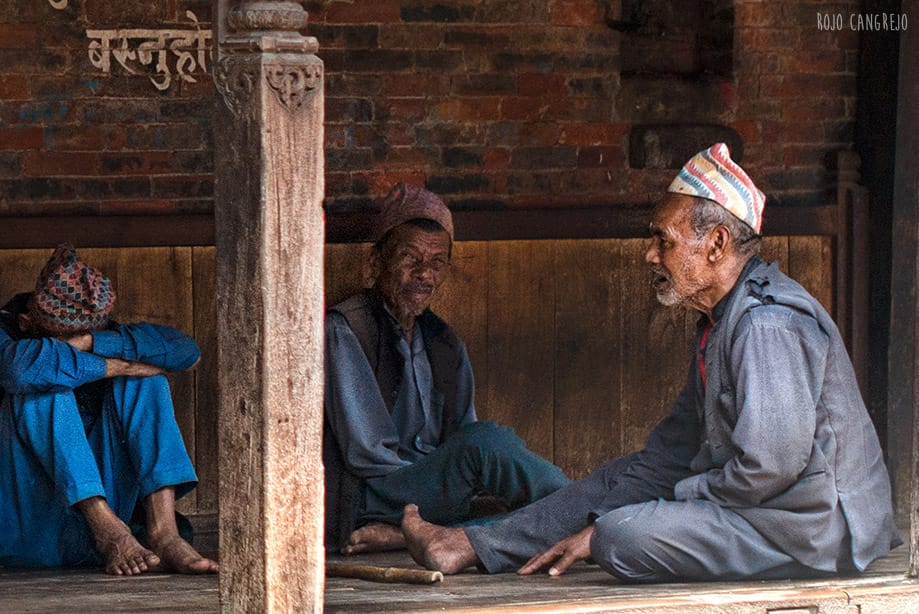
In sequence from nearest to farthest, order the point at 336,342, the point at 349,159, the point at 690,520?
1. the point at 690,520
2. the point at 336,342
3. the point at 349,159

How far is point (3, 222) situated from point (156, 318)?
25.5 inches

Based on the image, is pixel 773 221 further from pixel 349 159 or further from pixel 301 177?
pixel 301 177

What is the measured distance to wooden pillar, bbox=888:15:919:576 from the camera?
6.28m

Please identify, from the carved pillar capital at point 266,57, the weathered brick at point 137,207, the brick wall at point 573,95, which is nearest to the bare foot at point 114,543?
the weathered brick at point 137,207

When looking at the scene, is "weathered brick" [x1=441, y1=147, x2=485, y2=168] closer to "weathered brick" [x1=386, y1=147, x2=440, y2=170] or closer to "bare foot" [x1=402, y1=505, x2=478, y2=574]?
"weathered brick" [x1=386, y1=147, x2=440, y2=170]

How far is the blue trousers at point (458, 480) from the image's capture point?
219 inches

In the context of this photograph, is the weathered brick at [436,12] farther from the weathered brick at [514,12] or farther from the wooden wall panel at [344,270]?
the wooden wall panel at [344,270]

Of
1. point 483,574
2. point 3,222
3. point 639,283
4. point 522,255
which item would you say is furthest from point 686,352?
point 3,222

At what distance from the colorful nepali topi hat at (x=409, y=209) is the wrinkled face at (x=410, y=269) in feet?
0.11

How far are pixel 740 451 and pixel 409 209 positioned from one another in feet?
6.26

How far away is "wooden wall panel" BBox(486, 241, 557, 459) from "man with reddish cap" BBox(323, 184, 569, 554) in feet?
1.29

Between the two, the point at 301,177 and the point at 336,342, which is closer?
the point at 301,177

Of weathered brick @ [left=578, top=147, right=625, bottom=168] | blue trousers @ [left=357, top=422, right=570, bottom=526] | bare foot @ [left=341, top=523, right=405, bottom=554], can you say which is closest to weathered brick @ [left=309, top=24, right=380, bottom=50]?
weathered brick @ [left=578, top=147, right=625, bottom=168]

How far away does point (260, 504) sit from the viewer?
395 cm
